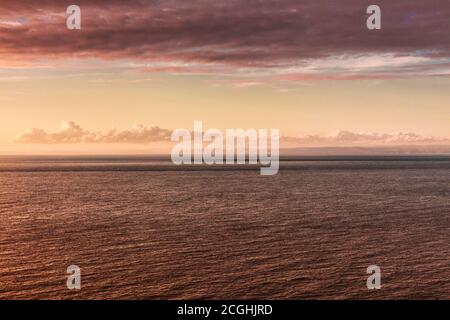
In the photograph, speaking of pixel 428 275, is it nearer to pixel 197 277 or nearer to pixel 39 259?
pixel 197 277

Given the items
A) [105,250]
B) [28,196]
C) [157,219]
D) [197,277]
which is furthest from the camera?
[28,196]

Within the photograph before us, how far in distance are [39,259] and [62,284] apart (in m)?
10.2

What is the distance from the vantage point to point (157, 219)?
72.1 metres

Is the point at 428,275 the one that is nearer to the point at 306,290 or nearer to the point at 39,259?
the point at 306,290

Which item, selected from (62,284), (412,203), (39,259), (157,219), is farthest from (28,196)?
(412,203)

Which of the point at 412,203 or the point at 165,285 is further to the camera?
the point at 412,203

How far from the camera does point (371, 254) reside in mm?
49562

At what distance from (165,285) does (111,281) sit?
4.96 metres
